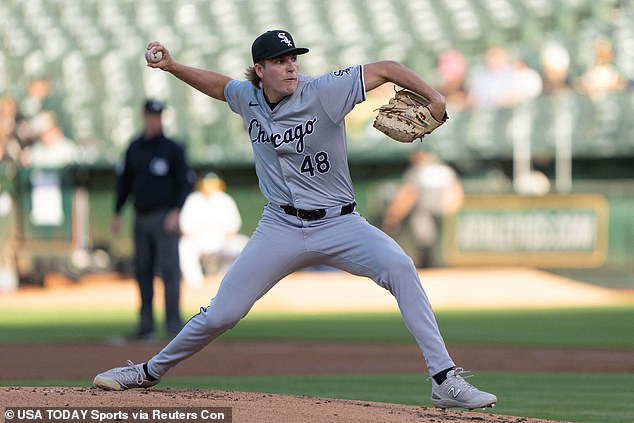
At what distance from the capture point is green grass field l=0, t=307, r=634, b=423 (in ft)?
21.8

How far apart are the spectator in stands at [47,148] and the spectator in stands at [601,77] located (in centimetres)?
841

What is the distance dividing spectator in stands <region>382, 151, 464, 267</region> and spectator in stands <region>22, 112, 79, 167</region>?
5519mm

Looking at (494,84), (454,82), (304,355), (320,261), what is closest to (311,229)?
(320,261)

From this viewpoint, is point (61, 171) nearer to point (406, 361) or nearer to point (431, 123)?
point (406, 361)

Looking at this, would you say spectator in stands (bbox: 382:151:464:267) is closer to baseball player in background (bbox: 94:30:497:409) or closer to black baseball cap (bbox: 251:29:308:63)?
baseball player in background (bbox: 94:30:497:409)

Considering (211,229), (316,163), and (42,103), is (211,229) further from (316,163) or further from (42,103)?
(316,163)

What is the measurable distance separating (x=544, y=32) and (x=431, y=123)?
16.0 m

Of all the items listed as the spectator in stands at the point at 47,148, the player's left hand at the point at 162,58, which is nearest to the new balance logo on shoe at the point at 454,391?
the player's left hand at the point at 162,58

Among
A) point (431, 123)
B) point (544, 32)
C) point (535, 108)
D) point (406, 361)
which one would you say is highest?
point (544, 32)

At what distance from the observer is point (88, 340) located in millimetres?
10805

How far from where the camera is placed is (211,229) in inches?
733

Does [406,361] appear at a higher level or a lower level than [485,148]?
lower

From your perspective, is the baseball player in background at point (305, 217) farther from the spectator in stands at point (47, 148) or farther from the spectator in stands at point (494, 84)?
the spectator in stands at point (47, 148)

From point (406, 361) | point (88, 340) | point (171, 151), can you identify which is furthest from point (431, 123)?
point (88, 340)
